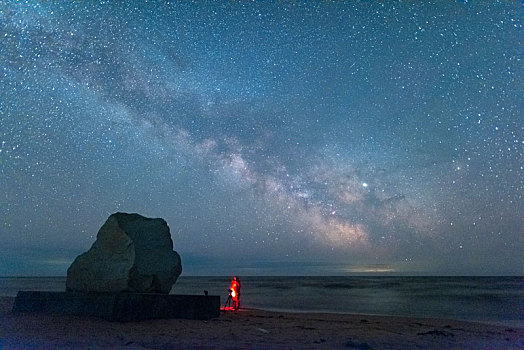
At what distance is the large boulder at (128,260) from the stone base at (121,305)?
0.78 meters

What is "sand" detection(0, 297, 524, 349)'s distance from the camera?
956 cm

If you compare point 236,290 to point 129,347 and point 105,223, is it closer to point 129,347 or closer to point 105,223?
point 105,223

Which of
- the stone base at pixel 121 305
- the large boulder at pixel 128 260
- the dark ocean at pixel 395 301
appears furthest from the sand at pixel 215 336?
the dark ocean at pixel 395 301

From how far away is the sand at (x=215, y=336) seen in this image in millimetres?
9562

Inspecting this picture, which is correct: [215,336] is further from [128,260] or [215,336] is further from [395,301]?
[395,301]

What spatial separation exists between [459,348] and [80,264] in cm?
1156

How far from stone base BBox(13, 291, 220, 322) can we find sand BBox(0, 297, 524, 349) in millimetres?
308

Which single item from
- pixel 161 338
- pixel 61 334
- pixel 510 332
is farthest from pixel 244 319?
pixel 510 332

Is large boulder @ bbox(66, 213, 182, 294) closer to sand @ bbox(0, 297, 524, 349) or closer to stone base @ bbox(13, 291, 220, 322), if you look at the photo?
stone base @ bbox(13, 291, 220, 322)

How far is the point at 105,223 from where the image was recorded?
50.0ft

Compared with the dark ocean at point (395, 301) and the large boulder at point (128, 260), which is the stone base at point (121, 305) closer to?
the large boulder at point (128, 260)

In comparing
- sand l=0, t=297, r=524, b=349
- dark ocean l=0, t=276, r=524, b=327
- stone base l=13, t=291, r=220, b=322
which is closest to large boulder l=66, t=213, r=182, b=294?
stone base l=13, t=291, r=220, b=322

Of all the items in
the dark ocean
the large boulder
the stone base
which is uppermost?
the large boulder

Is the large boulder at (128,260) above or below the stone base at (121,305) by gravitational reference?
above
